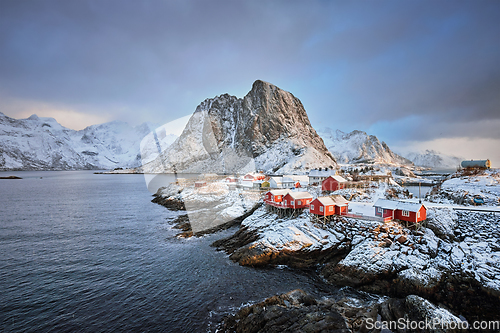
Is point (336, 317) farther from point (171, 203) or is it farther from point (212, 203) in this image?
point (171, 203)

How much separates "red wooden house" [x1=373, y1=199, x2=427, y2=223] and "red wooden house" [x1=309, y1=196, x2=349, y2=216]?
496 centimetres

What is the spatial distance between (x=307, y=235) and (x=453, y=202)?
33.2 meters

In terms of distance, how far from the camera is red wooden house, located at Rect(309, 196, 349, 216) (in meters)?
32.5

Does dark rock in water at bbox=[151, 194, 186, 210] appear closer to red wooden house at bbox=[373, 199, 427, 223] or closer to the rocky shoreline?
the rocky shoreline

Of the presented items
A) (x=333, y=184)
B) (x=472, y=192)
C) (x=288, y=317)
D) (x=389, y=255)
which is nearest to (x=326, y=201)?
(x=389, y=255)

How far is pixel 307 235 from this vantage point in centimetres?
2962

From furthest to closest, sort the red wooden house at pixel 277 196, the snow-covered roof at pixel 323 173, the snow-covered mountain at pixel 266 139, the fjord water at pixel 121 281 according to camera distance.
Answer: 1. the snow-covered mountain at pixel 266 139
2. the snow-covered roof at pixel 323 173
3. the red wooden house at pixel 277 196
4. the fjord water at pixel 121 281

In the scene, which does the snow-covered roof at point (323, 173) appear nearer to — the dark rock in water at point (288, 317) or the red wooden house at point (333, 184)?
the red wooden house at point (333, 184)

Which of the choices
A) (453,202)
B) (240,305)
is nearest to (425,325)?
(240,305)

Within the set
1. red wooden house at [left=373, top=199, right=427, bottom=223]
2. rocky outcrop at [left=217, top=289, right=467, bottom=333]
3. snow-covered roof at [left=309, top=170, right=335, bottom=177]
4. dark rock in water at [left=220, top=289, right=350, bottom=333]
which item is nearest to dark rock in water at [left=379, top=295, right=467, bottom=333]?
rocky outcrop at [left=217, top=289, right=467, bottom=333]

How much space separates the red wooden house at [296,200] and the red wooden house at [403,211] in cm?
1141

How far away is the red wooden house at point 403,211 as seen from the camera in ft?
94.8

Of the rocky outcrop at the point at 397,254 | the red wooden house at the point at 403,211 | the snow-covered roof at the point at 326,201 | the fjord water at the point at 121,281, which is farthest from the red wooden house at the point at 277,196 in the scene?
the red wooden house at the point at 403,211

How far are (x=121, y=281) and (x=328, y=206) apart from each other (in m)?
28.2
